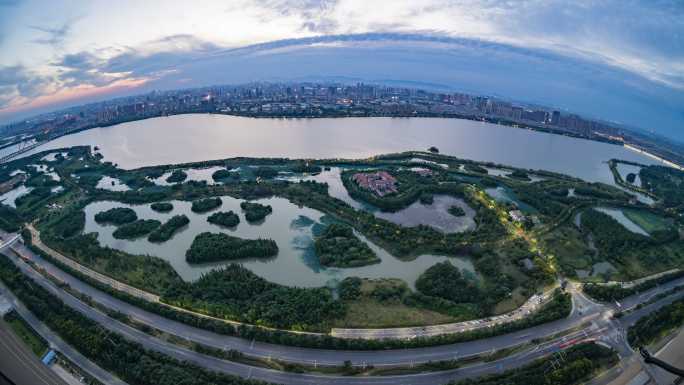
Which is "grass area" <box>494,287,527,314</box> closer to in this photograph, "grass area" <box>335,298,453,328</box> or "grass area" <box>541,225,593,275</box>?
"grass area" <box>335,298,453,328</box>

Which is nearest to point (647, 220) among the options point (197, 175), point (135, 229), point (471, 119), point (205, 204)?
point (205, 204)

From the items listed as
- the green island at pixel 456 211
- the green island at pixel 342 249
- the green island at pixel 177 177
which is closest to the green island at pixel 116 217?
the green island at pixel 177 177

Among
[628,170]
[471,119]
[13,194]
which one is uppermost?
[471,119]

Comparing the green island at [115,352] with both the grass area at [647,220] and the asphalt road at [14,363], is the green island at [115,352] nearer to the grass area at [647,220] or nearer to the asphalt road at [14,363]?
the asphalt road at [14,363]

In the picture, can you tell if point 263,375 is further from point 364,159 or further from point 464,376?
point 364,159

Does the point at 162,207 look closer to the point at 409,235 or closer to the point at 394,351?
the point at 409,235

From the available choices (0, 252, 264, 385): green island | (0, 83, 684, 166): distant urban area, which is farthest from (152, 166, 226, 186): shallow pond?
(0, 83, 684, 166): distant urban area
